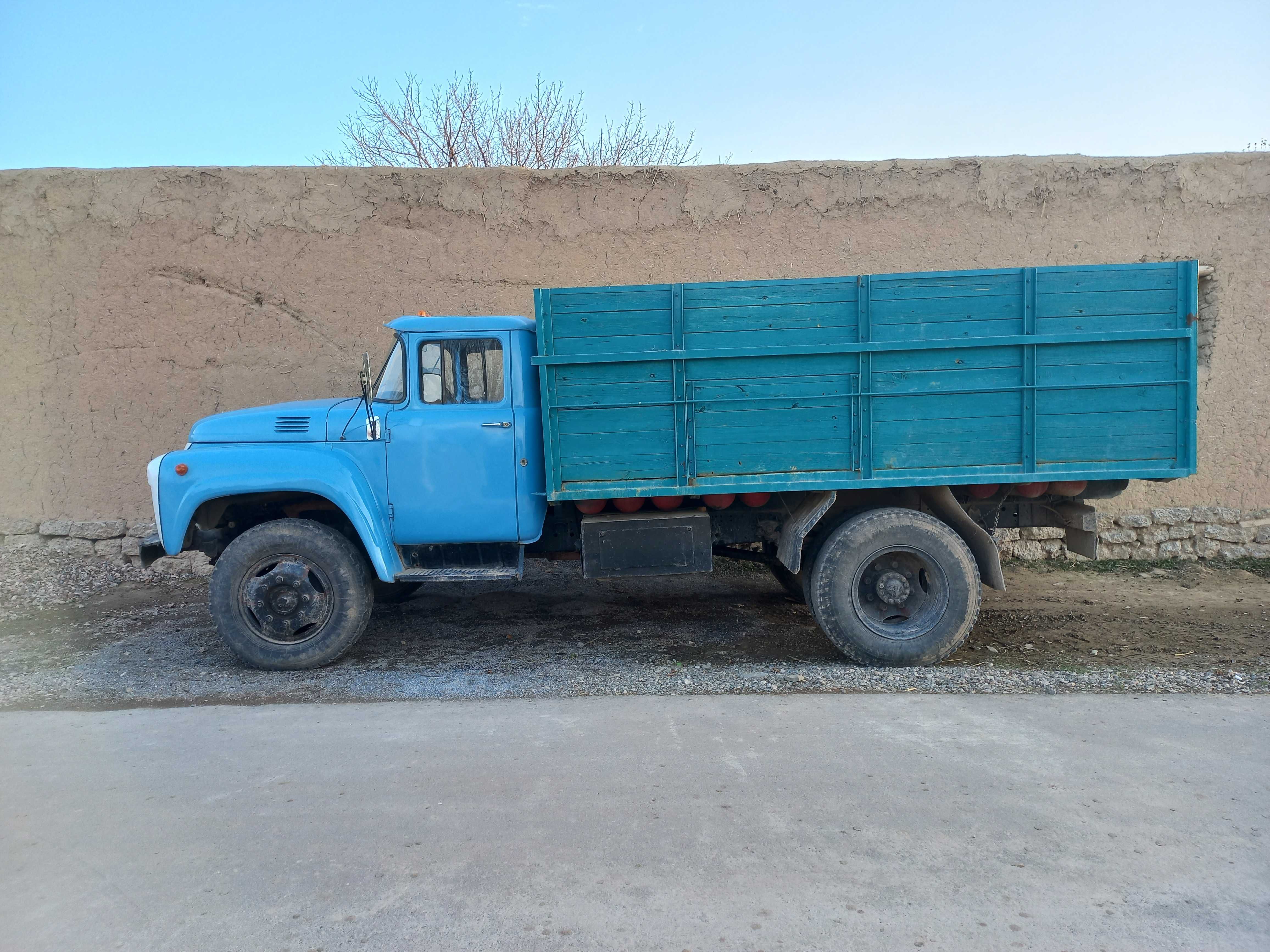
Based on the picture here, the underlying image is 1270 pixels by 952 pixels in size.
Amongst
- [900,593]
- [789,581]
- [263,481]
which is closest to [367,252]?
[263,481]

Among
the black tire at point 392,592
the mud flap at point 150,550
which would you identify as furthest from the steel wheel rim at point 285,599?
the black tire at point 392,592

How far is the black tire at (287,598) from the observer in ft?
17.5

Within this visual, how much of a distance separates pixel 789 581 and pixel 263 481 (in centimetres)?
418

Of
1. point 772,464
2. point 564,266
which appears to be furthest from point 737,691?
point 564,266

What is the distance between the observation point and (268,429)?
17.7 feet

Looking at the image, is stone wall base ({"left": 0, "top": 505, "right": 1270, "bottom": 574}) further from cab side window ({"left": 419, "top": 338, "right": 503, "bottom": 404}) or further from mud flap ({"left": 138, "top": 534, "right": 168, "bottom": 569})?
cab side window ({"left": 419, "top": 338, "right": 503, "bottom": 404})

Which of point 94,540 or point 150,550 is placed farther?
point 94,540

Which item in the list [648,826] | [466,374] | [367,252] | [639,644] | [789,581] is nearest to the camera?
[648,826]

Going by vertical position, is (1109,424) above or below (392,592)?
above

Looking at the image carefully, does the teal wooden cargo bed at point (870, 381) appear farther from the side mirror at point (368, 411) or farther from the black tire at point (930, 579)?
the side mirror at point (368, 411)

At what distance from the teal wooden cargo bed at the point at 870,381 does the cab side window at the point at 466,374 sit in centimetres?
40

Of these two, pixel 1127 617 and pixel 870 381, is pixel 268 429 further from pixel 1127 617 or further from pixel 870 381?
pixel 1127 617

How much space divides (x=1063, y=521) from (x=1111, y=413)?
968 mm

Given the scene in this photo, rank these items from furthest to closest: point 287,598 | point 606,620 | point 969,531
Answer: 1. point 606,620
2. point 969,531
3. point 287,598
